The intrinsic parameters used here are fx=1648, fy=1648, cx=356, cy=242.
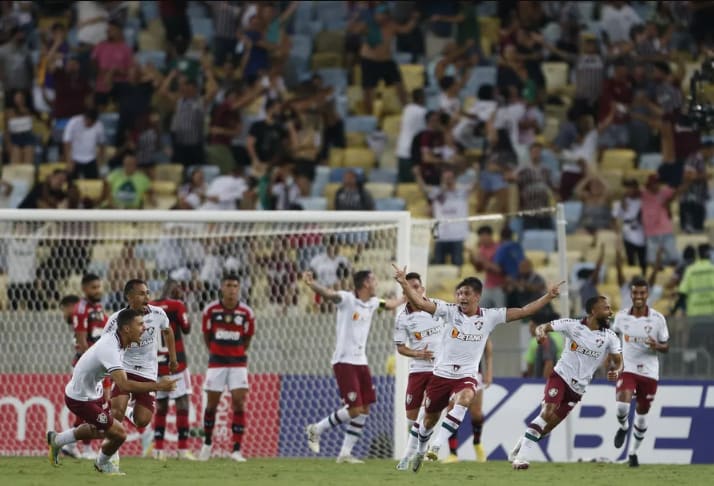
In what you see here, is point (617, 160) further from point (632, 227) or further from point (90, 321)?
point (90, 321)

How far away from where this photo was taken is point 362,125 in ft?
89.0

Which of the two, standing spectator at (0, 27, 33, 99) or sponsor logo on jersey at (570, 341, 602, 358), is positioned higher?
standing spectator at (0, 27, 33, 99)

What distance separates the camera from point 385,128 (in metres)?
27.1

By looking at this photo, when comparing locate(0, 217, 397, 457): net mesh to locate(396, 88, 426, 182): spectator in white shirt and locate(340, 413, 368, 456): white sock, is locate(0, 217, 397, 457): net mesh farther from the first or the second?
locate(396, 88, 426, 182): spectator in white shirt

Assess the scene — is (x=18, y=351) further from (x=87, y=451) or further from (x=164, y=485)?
(x=164, y=485)

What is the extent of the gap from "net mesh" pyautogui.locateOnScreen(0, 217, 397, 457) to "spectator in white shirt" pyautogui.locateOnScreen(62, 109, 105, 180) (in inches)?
160

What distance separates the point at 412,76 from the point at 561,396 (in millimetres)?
11896

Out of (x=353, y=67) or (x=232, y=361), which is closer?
(x=232, y=361)

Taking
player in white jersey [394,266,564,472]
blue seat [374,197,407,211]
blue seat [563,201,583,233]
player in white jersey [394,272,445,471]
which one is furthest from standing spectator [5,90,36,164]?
player in white jersey [394,266,564,472]

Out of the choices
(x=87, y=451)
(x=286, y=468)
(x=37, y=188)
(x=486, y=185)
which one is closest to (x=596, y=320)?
(x=286, y=468)

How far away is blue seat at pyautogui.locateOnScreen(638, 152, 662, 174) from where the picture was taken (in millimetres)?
26750

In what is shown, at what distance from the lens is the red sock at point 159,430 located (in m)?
18.5

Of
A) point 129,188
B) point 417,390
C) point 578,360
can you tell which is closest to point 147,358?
point 417,390

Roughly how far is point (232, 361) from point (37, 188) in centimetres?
740
